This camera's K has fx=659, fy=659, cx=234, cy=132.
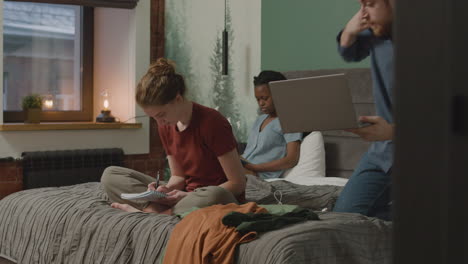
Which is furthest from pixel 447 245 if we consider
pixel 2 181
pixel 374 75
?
pixel 2 181

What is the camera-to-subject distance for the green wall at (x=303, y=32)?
459 cm

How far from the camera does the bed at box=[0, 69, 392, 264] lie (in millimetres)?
2279

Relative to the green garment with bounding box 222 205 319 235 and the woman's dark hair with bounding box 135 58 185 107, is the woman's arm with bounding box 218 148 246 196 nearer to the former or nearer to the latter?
the woman's dark hair with bounding box 135 58 185 107

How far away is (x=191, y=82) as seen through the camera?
5820mm

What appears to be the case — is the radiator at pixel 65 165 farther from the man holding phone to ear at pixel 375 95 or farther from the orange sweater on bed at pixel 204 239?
the man holding phone to ear at pixel 375 95

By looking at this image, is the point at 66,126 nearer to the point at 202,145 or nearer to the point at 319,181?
the point at 319,181

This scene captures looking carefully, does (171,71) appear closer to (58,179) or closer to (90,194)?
(90,194)

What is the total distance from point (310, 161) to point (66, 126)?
2.18m

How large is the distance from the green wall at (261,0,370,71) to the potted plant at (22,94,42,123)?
182 cm

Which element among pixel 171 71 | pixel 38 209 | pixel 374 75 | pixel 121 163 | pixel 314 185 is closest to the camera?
pixel 374 75

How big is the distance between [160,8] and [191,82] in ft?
2.30

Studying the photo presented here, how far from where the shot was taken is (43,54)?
18.6ft

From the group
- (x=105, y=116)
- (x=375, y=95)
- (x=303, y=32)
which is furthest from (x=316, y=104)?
(x=105, y=116)

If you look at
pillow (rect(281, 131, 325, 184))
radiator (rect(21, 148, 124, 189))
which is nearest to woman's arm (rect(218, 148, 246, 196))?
pillow (rect(281, 131, 325, 184))
